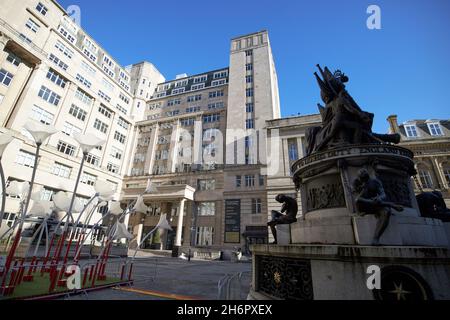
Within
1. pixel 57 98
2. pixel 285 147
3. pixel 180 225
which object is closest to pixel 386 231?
pixel 285 147

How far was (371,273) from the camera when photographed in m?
3.76

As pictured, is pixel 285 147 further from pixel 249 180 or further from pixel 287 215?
pixel 287 215

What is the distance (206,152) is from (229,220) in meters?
14.4

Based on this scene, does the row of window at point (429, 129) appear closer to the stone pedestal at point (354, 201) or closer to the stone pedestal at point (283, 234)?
the stone pedestal at point (354, 201)

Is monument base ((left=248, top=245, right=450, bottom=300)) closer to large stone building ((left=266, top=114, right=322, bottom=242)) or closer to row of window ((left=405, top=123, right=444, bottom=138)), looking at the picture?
large stone building ((left=266, top=114, right=322, bottom=242))

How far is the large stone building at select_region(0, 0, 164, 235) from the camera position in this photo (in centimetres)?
2686

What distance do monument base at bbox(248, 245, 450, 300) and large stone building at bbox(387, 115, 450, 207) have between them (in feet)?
99.0

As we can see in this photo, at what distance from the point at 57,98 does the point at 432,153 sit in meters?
55.9

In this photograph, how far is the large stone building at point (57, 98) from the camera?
26.9 m

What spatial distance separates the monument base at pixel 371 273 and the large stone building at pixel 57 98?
33.2m
